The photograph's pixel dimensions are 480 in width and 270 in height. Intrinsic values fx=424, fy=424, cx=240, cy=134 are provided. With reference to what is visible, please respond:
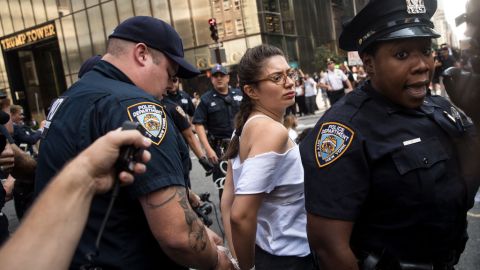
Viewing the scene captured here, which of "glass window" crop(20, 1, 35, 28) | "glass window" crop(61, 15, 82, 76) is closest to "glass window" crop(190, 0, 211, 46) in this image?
"glass window" crop(61, 15, 82, 76)

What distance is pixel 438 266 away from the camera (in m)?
1.76

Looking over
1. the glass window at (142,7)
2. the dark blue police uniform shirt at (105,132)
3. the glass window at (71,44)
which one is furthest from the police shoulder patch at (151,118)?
the glass window at (71,44)

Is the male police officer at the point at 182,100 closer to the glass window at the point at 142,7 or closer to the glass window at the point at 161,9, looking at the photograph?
the glass window at the point at 161,9

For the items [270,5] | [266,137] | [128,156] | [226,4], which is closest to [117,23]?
[226,4]

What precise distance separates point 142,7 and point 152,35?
1087 inches

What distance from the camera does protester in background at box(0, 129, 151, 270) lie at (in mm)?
989

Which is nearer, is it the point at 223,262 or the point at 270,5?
the point at 223,262

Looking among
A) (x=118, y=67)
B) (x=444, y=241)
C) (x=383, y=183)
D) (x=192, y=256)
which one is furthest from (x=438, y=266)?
(x=118, y=67)

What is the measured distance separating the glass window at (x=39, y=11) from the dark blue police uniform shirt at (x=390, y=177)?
35.7 meters

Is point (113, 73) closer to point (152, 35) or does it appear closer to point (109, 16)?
point (152, 35)

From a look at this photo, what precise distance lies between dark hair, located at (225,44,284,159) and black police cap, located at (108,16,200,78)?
65cm

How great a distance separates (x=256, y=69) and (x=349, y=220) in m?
1.12

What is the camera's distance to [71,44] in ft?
103

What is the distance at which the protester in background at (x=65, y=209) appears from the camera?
99cm
